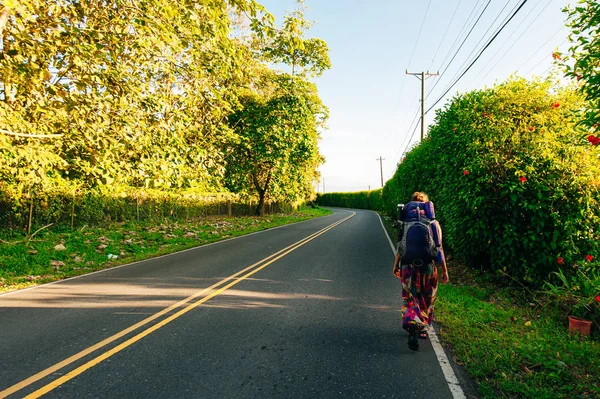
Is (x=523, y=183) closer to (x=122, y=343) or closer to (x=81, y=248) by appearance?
(x=122, y=343)

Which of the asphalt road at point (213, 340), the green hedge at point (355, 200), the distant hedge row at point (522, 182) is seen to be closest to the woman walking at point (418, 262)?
the asphalt road at point (213, 340)

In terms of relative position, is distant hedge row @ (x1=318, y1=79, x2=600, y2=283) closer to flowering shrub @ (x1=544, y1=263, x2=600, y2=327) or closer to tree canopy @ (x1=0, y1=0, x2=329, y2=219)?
flowering shrub @ (x1=544, y1=263, x2=600, y2=327)

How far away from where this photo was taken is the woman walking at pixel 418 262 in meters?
4.23

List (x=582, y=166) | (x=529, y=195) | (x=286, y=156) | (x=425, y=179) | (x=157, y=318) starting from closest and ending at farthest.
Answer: (x=157, y=318) → (x=582, y=166) → (x=529, y=195) → (x=425, y=179) → (x=286, y=156)

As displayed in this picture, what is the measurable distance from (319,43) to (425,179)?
58.2ft

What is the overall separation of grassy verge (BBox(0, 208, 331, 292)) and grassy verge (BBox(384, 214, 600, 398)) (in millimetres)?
8915

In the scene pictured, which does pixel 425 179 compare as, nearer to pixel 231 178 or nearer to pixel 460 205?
pixel 460 205

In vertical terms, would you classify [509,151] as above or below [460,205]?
above

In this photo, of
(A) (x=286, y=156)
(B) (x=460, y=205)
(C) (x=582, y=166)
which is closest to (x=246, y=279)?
(B) (x=460, y=205)

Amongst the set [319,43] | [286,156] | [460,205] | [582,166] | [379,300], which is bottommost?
[379,300]

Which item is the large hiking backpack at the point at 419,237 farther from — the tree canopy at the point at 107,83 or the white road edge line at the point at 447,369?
the tree canopy at the point at 107,83

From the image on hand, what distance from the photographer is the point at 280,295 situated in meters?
6.38

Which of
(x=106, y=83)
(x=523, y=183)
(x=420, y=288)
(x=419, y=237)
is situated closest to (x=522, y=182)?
(x=523, y=183)

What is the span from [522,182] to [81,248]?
1303 cm
